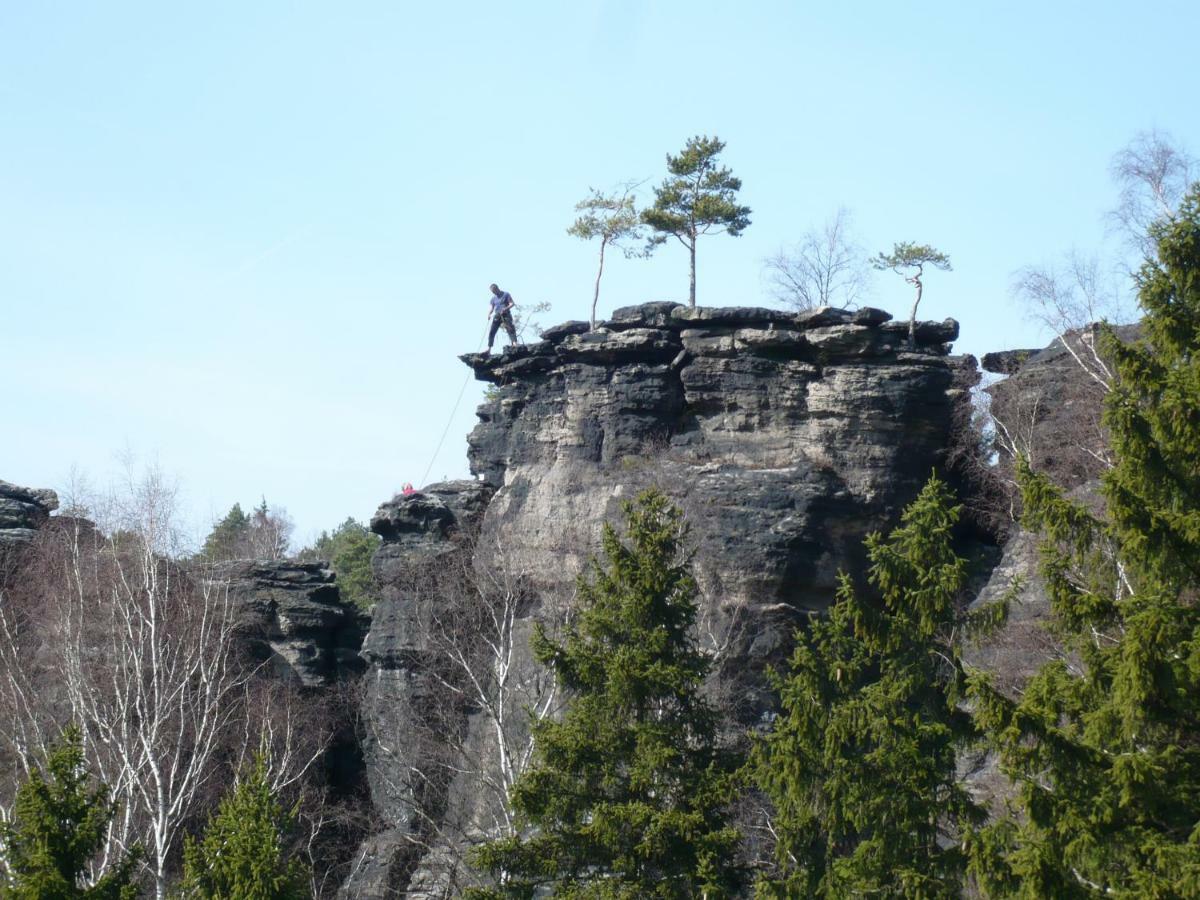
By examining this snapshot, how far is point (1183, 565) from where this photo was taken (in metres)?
11.6

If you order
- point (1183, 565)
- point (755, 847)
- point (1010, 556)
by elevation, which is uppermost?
point (1010, 556)

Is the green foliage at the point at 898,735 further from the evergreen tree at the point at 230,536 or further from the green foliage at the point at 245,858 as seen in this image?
the evergreen tree at the point at 230,536

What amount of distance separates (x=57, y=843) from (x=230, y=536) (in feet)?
173

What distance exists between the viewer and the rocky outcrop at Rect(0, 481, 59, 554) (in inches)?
1449

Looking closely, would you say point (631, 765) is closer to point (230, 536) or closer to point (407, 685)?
point (407, 685)

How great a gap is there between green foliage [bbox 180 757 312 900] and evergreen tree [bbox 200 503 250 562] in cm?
3295

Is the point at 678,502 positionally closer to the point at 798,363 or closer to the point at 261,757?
the point at 798,363

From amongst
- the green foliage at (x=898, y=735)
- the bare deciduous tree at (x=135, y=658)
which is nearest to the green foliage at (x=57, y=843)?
the green foliage at (x=898, y=735)

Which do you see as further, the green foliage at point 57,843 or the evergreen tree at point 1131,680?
the green foliage at point 57,843

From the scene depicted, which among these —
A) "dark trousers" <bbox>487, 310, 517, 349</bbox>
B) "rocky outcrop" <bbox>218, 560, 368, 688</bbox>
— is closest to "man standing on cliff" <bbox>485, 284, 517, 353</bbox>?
"dark trousers" <bbox>487, 310, 517, 349</bbox>

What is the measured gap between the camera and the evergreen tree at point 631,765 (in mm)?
15047

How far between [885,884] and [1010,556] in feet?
54.5

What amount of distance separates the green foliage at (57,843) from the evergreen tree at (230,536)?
33.2 meters

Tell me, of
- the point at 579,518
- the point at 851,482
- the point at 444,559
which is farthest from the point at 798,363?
the point at 444,559
